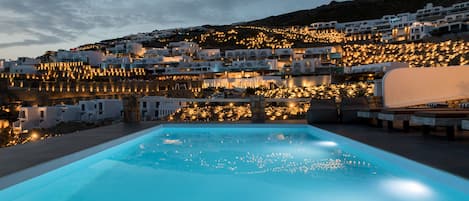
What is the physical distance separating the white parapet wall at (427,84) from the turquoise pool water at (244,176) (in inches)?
99.9

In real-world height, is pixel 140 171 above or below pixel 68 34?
below

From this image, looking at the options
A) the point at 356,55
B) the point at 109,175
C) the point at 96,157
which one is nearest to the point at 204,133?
the point at 96,157

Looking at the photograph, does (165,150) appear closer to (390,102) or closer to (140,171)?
(140,171)

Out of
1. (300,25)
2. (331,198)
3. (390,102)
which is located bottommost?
(331,198)

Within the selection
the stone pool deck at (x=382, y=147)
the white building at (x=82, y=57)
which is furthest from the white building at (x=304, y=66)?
the stone pool deck at (x=382, y=147)

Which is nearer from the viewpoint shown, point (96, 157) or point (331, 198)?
point (331, 198)

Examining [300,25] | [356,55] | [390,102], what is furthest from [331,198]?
[300,25]

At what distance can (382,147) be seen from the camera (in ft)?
16.0

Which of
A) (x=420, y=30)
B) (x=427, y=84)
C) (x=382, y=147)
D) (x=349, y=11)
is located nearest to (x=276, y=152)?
(x=382, y=147)

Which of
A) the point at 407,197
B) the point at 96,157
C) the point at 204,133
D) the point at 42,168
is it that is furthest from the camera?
the point at 204,133

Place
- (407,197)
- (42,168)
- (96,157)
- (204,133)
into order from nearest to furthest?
(407,197) → (42,168) → (96,157) → (204,133)

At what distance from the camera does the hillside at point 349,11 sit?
131 metres

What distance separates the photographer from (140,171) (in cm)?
468

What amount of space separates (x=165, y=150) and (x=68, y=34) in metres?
70.1
